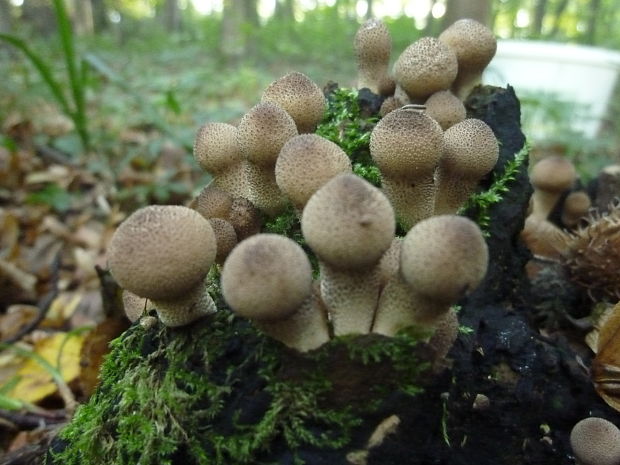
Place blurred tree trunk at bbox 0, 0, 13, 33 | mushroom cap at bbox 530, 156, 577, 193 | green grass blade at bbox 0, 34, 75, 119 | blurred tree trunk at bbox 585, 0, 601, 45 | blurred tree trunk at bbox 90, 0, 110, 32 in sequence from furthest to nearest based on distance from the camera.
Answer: blurred tree trunk at bbox 90, 0, 110, 32, blurred tree trunk at bbox 585, 0, 601, 45, blurred tree trunk at bbox 0, 0, 13, 33, green grass blade at bbox 0, 34, 75, 119, mushroom cap at bbox 530, 156, 577, 193

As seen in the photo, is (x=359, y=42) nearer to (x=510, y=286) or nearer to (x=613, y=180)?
(x=510, y=286)

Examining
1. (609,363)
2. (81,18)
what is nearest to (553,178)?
(609,363)

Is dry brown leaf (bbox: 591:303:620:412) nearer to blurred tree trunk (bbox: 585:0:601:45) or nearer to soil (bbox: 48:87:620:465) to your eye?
soil (bbox: 48:87:620:465)

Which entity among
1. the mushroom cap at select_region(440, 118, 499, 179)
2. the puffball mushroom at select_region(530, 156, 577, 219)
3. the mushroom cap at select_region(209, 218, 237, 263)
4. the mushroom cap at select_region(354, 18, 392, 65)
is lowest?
the puffball mushroom at select_region(530, 156, 577, 219)

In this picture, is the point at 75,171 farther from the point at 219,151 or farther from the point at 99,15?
the point at 99,15

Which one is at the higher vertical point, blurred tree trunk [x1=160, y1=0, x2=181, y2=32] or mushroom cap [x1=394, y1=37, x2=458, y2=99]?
mushroom cap [x1=394, y1=37, x2=458, y2=99]

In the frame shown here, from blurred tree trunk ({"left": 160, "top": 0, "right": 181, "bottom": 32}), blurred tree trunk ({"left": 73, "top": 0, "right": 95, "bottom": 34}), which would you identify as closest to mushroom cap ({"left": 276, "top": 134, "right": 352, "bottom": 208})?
blurred tree trunk ({"left": 73, "top": 0, "right": 95, "bottom": 34})

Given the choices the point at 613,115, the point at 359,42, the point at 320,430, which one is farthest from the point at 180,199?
the point at 613,115

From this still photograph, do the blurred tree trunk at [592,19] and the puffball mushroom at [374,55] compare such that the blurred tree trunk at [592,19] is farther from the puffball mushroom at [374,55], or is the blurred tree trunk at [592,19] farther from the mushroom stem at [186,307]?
the mushroom stem at [186,307]
